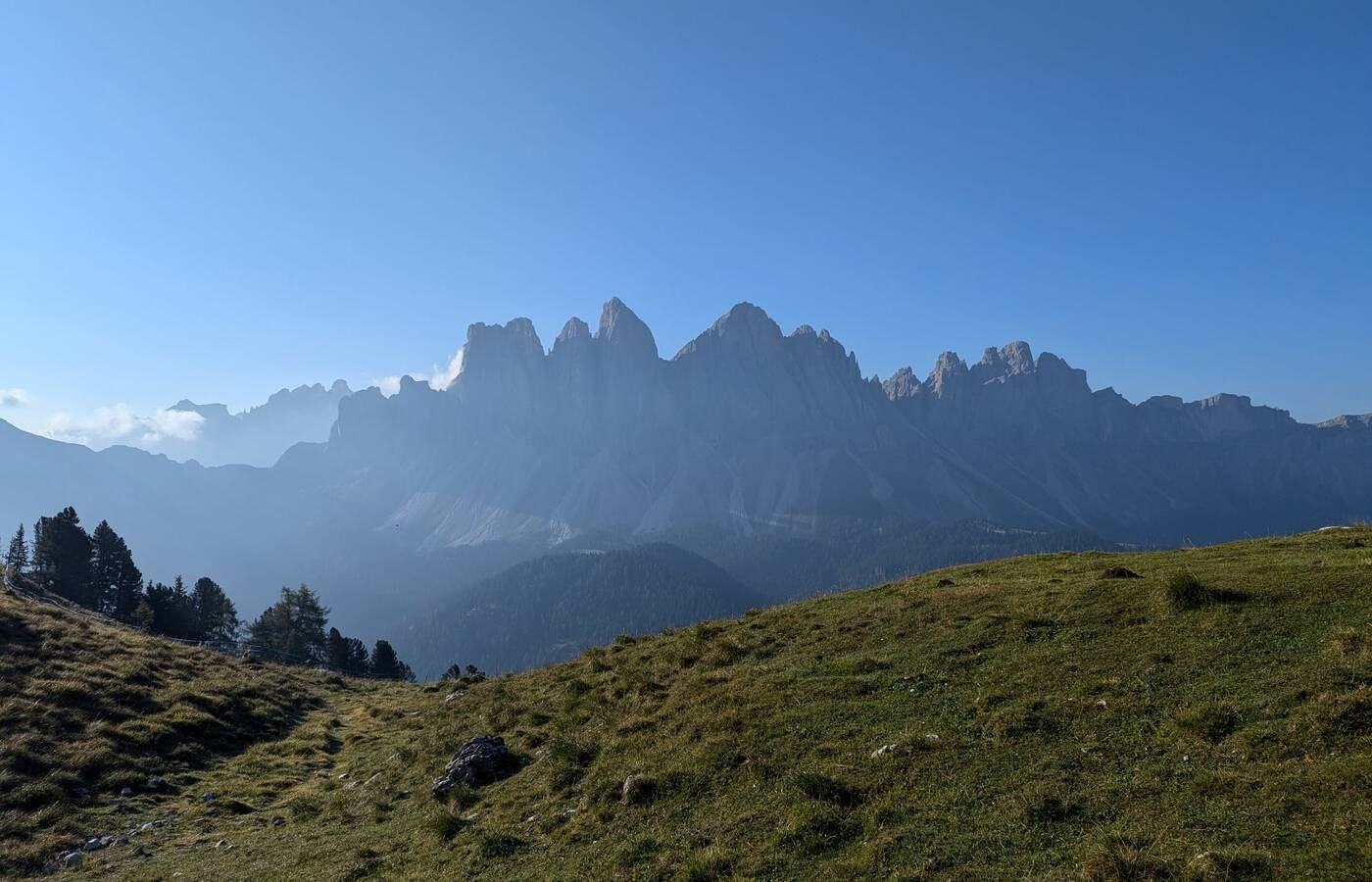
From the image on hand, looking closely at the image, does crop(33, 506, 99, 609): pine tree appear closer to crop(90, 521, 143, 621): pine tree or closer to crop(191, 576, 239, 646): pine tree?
crop(90, 521, 143, 621): pine tree

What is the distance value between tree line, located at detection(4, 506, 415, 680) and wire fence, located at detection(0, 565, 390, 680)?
0.53m

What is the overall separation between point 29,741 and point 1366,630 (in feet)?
133

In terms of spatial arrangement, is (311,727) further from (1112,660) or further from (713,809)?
(1112,660)

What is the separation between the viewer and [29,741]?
933 inches

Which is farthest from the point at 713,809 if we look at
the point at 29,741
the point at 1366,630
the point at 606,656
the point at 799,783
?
the point at 29,741

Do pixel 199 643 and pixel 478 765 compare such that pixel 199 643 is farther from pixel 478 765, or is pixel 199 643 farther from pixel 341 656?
pixel 478 765

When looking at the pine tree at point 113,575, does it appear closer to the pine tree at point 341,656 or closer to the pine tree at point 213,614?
the pine tree at point 213,614

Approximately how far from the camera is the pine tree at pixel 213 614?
92.9 meters

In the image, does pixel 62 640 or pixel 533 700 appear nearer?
pixel 533 700

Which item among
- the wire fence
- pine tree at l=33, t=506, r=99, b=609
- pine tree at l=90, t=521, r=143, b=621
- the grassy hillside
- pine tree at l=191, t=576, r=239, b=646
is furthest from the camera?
pine tree at l=191, t=576, r=239, b=646

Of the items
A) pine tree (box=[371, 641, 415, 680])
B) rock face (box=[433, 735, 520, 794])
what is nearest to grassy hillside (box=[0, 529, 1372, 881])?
rock face (box=[433, 735, 520, 794])

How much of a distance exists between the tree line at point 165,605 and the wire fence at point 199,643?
532mm

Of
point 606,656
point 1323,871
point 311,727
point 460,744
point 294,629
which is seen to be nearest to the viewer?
point 1323,871

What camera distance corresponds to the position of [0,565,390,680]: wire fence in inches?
1918
